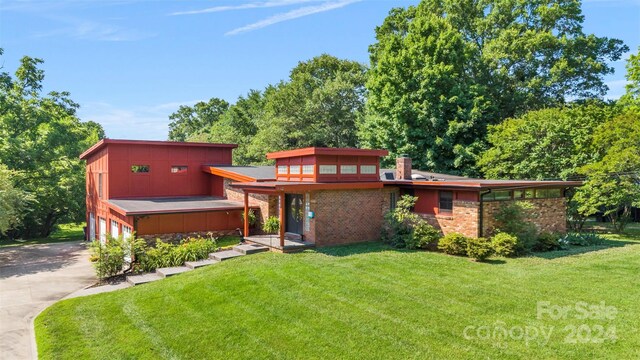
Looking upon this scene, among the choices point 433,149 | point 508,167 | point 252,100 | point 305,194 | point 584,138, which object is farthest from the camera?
point 252,100

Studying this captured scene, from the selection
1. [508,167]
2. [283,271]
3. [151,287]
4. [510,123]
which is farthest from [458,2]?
[151,287]

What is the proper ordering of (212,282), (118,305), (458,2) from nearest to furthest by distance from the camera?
(118,305) < (212,282) < (458,2)

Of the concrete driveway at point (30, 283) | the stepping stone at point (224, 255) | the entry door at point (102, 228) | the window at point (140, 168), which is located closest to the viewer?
the concrete driveway at point (30, 283)

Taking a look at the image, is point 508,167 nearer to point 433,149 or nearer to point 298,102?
point 433,149

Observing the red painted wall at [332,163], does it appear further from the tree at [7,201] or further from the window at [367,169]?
the tree at [7,201]

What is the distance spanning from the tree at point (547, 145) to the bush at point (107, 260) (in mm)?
20307

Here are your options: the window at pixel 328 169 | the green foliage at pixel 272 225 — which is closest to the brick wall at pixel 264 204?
the green foliage at pixel 272 225

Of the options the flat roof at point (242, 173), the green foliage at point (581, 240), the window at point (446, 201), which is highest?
the flat roof at point (242, 173)

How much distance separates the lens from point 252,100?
55.4 meters

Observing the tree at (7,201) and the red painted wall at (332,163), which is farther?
the tree at (7,201)

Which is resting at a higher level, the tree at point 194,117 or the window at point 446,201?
the tree at point 194,117

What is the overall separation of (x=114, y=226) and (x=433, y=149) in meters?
19.9

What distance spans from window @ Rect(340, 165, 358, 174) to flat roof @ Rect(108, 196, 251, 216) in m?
5.59

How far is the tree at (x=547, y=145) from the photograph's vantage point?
2172cm
